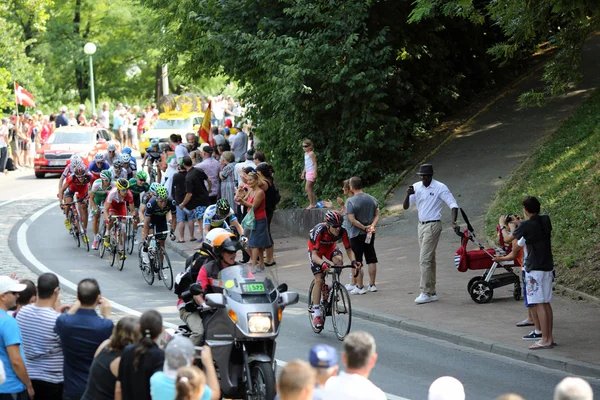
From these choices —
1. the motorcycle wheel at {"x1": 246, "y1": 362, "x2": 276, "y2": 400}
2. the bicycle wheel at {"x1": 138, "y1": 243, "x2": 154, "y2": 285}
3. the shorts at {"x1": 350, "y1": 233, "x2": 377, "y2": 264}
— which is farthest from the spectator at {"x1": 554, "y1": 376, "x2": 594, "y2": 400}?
the bicycle wheel at {"x1": 138, "y1": 243, "x2": 154, "y2": 285}

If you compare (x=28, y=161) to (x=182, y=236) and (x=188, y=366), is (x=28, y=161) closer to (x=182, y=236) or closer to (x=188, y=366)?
(x=182, y=236)

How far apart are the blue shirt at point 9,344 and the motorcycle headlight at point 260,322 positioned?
2090 mm

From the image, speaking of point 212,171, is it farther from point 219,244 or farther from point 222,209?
point 219,244

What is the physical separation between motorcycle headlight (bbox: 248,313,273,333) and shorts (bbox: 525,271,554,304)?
4.34 metres

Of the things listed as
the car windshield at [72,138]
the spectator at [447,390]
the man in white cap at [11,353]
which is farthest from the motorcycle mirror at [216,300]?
the car windshield at [72,138]

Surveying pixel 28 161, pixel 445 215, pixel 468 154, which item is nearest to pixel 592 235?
pixel 445 215

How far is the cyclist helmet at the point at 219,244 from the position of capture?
9625mm

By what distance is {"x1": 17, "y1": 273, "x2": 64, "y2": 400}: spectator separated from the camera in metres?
7.86

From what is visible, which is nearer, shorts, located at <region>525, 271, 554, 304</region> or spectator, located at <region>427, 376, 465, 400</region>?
spectator, located at <region>427, 376, 465, 400</region>

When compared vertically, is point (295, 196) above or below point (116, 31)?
below

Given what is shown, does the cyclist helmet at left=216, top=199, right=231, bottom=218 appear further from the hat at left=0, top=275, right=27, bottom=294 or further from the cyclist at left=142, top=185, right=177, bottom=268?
the hat at left=0, top=275, right=27, bottom=294

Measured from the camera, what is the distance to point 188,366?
611 centimetres

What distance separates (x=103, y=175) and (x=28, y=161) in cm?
2173

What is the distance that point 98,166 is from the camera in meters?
22.0
